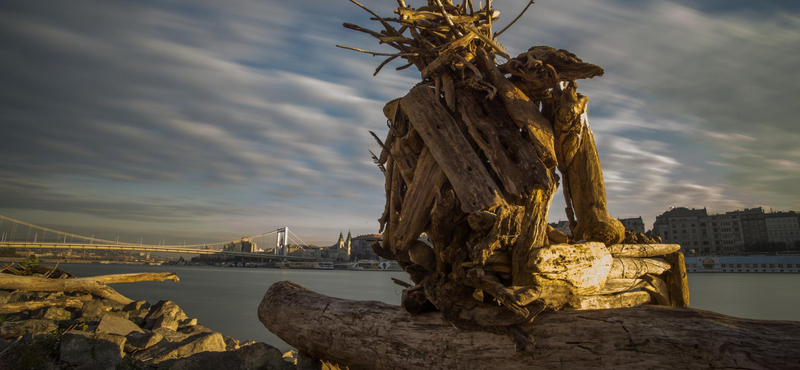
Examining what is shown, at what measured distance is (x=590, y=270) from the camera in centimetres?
305

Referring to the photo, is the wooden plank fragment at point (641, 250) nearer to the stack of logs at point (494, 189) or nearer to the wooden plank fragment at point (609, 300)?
the stack of logs at point (494, 189)

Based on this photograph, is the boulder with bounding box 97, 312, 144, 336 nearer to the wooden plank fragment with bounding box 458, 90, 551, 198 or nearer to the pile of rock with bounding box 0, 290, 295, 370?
the pile of rock with bounding box 0, 290, 295, 370

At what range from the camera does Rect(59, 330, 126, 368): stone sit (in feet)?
12.0

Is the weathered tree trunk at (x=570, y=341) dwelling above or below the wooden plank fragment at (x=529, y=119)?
below

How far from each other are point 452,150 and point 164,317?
684cm

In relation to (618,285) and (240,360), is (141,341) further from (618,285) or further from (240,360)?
(618,285)

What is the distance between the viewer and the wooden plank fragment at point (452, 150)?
3.06 m

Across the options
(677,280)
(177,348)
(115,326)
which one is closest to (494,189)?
(677,280)

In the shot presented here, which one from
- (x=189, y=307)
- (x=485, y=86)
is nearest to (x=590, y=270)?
(x=485, y=86)

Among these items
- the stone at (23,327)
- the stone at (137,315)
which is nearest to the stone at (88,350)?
the stone at (23,327)

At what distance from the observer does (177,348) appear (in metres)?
4.57

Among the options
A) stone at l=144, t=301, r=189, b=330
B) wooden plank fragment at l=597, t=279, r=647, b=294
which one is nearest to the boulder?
stone at l=144, t=301, r=189, b=330

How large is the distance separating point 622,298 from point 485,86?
2.52m

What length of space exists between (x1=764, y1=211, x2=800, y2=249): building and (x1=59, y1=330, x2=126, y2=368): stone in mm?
69918
